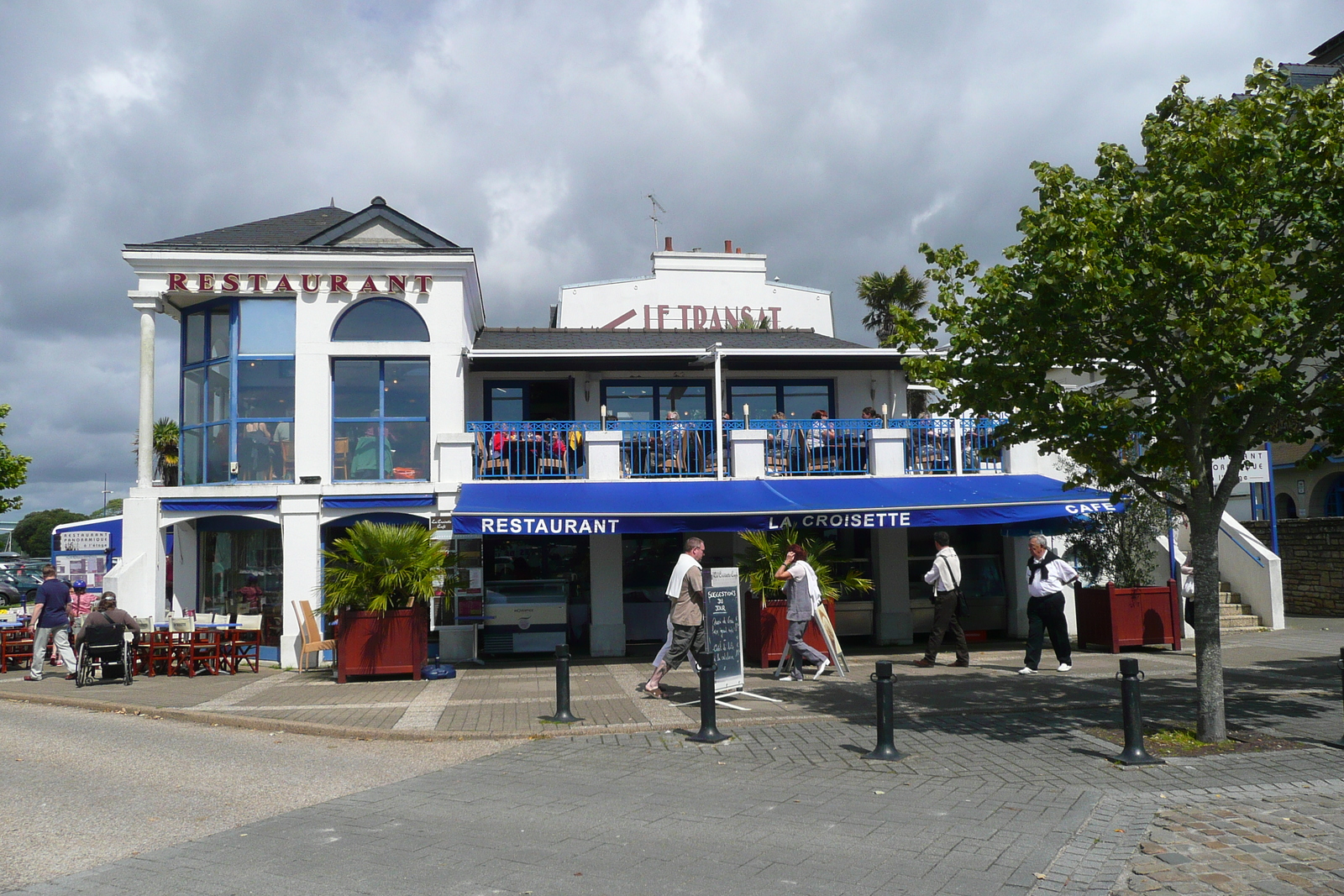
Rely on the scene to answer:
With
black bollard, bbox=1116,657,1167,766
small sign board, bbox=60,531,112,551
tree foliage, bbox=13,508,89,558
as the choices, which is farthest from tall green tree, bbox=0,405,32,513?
tree foliage, bbox=13,508,89,558

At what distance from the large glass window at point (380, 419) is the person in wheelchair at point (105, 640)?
3.77 m

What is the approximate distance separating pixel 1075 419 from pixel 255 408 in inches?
513

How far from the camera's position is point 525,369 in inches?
703

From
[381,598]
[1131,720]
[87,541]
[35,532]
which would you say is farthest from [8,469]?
[35,532]

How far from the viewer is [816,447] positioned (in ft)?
54.9

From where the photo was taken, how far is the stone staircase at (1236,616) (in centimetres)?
1722

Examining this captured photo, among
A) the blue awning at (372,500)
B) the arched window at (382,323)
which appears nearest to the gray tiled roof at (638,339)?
the arched window at (382,323)

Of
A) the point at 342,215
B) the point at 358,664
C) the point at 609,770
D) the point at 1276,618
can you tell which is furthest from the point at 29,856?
the point at 1276,618

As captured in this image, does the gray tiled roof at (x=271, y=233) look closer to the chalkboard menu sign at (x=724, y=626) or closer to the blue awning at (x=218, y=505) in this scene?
the blue awning at (x=218, y=505)

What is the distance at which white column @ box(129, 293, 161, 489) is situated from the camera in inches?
631

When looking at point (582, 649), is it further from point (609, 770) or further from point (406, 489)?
point (609, 770)

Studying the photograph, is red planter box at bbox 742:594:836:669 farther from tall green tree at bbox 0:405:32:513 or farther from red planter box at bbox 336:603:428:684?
tall green tree at bbox 0:405:32:513

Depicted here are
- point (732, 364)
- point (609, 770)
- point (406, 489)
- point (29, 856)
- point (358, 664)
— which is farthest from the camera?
point (732, 364)

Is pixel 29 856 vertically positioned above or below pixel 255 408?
below
